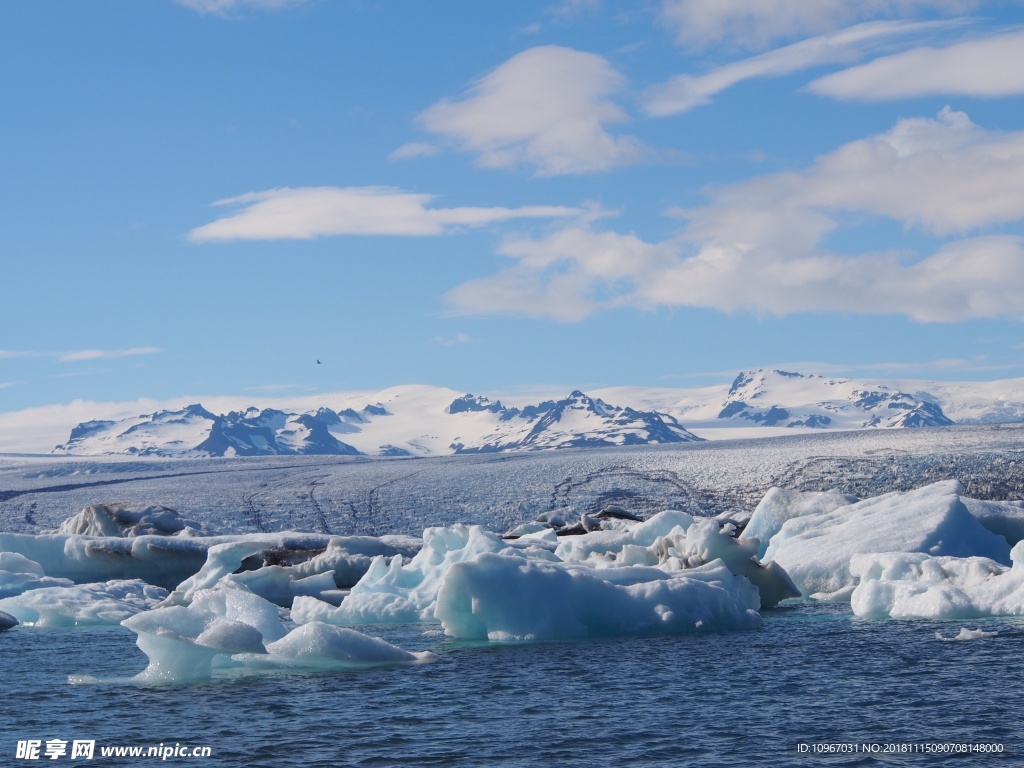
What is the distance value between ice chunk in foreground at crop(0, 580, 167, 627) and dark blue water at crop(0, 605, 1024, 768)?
4153 mm

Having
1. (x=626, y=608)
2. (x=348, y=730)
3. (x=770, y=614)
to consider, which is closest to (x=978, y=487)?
(x=770, y=614)

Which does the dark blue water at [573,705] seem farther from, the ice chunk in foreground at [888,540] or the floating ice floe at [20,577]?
the floating ice floe at [20,577]

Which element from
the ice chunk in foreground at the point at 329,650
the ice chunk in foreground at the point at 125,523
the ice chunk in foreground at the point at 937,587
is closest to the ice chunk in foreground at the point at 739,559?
the ice chunk in foreground at the point at 937,587

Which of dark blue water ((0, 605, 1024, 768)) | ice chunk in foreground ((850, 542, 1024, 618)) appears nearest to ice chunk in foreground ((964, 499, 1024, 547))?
ice chunk in foreground ((850, 542, 1024, 618))

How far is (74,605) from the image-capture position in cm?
2148

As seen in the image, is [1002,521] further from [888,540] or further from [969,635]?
[969,635]

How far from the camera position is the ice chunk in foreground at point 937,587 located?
17.7 m

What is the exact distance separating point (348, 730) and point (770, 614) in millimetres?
10379

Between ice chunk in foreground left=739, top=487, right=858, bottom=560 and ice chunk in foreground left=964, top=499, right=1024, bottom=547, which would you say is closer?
ice chunk in foreground left=964, top=499, right=1024, bottom=547

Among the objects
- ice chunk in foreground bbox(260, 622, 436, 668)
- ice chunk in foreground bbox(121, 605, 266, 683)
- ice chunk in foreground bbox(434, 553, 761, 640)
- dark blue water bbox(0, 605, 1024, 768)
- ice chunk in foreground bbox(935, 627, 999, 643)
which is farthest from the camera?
ice chunk in foreground bbox(434, 553, 761, 640)

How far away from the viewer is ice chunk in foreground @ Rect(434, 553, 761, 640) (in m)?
16.6

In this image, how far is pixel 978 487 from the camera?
4147 centimetres

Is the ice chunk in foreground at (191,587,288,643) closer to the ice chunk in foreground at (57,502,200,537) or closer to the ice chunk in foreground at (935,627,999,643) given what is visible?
the ice chunk in foreground at (935,627,999,643)

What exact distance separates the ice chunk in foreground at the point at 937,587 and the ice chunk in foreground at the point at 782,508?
606 centimetres
